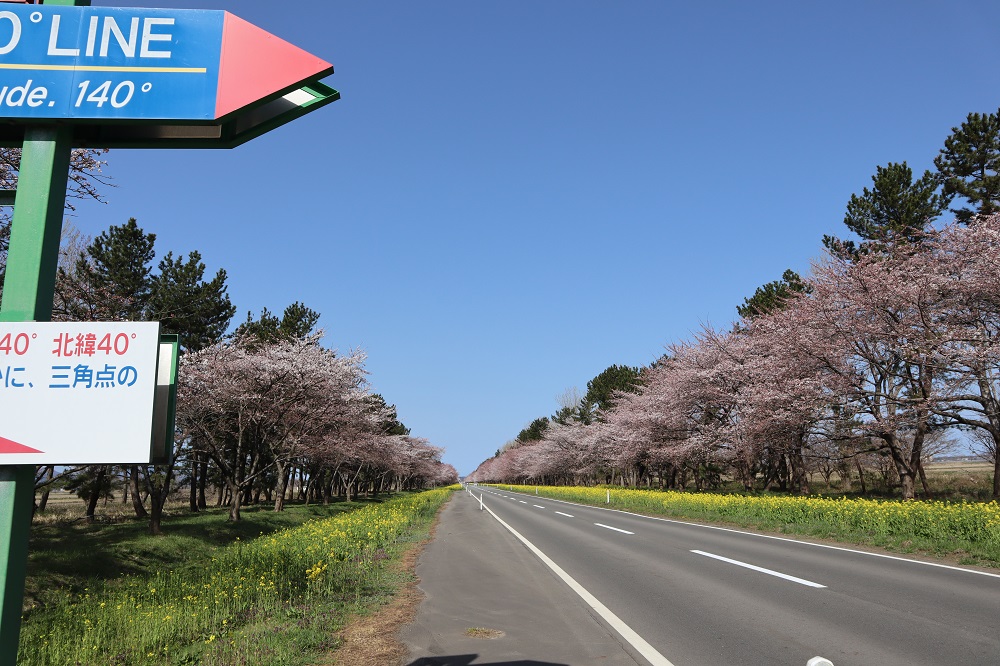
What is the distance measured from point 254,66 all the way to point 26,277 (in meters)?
1.86

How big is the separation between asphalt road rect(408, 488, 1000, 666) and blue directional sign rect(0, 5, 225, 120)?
6.14m

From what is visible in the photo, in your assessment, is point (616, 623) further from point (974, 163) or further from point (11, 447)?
point (974, 163)

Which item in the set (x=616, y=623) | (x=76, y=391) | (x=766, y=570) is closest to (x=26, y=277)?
(x=76, y=391)

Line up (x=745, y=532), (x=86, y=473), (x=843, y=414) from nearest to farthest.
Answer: (x=745, y=532) < (x=843, y=414) < (x=86, y=473)

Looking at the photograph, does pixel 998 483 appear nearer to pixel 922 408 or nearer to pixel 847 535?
pixel 922 408

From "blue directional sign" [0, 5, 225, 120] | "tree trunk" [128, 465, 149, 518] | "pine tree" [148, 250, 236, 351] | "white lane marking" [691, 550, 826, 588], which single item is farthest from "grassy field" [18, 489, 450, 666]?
"pine tree" [148, 250, 236, 351]

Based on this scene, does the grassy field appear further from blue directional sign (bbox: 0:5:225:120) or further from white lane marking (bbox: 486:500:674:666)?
blue directional sign (bbox: 0:5:225:120)

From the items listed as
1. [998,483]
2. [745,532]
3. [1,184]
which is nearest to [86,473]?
[1,184]

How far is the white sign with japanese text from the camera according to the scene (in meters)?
3.19

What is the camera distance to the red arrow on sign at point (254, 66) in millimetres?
3637

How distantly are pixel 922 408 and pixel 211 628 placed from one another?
24203mm

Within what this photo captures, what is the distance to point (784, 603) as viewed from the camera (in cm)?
766

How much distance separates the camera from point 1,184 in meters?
11.8

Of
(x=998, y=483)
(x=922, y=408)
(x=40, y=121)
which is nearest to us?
(x=40, y=121)
